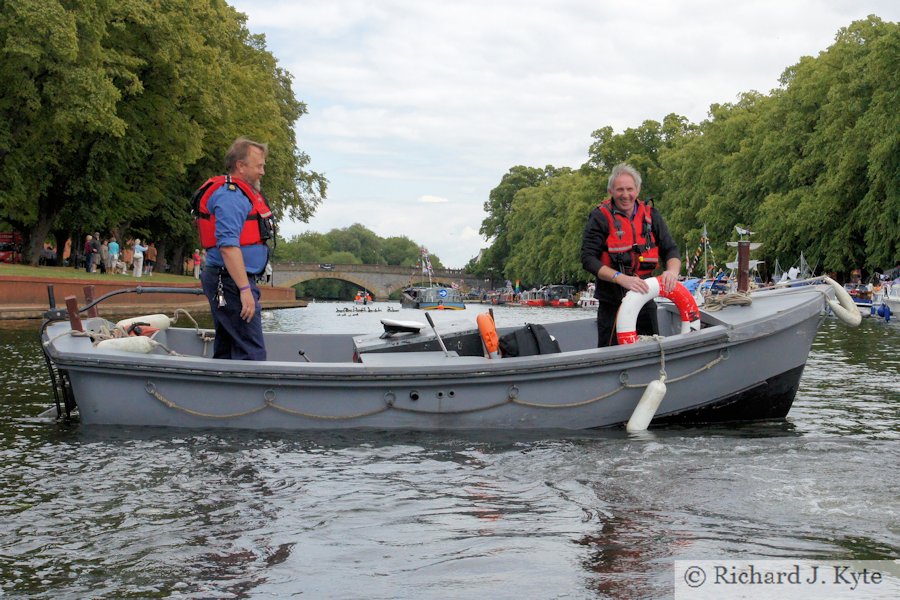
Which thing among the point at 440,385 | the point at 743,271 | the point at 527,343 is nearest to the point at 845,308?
the point at 743,271

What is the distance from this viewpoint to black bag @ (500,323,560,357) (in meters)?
9.03

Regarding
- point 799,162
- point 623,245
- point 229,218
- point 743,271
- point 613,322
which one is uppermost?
point 799,162

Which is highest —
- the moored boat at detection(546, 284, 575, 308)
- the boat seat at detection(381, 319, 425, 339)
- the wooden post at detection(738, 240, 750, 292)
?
the wooden post at detection(738, 240, 750, 292)

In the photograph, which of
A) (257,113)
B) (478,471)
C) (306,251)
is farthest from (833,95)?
(306,251)

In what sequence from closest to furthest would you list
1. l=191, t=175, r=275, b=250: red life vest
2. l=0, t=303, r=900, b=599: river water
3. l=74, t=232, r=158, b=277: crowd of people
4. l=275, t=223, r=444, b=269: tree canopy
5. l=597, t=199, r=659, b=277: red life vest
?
1. l=0, t=303, r=900, b=599: river water
2. l=191, t=175, r=275, b=250: red life vest
3. l=597, t=199, r=659, b=277: red life vest
4. l=74, t=232, r=158, b=277: crowd of people
5. l=275, t=223, r=444, b=269: tree canopy

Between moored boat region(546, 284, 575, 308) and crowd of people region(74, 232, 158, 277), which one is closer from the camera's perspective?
crowd of people region(74, 232, 158, 277)

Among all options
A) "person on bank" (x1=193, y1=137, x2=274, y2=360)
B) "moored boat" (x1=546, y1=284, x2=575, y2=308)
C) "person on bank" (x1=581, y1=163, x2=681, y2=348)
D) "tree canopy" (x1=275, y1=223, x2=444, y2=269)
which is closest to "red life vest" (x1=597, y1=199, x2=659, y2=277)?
"person on bank" (x1=581, y1=163, x2=681, y2=348)

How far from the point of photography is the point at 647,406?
8.20 m

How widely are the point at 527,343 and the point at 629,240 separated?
4.09ft

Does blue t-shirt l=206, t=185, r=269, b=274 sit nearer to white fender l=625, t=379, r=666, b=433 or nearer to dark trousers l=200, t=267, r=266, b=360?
dark trousers l=200, t=267, r=266, b=360

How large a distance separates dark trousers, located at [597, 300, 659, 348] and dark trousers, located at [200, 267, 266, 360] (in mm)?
2844

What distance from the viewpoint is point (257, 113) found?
4459cm

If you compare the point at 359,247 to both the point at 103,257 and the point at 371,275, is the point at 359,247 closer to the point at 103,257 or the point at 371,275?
the point at 371,275

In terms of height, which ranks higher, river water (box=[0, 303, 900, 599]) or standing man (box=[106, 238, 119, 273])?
standing man (box=[106, 238, 119, 273])
